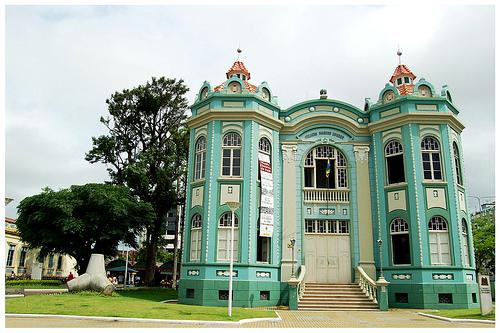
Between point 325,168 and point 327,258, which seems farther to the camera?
point 325,168

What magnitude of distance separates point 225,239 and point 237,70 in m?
10.6

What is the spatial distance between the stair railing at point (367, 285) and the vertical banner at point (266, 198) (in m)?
4.77

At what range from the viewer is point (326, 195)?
22844mm

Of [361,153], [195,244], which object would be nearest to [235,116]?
[195,244]

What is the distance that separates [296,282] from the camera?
62.3ft

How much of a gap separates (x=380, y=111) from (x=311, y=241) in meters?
7.95

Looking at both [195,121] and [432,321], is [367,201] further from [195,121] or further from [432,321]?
[195,121]

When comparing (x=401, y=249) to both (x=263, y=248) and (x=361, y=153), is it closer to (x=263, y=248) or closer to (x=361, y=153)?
(x=361, y=153)

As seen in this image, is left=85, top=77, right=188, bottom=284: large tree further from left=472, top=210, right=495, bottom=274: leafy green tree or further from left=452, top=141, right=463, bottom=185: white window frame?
left=472, top=210, right=495, bottom=274: leafy green tree

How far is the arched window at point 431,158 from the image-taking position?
71.3ft

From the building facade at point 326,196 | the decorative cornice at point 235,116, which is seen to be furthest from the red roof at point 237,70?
the decorative cornice at point 235,116

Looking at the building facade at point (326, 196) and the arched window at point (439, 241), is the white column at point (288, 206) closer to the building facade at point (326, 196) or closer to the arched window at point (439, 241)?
the building facade at point (326, 196)

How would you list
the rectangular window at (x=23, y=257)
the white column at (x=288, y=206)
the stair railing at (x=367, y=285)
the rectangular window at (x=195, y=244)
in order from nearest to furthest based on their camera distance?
1. the stair railing at (x=367, y=285)
2. the rectangular window at (x=195, y=244)
3. the white column at (x=288, y=206)
4. the rectangular window at (x=23, y=257)

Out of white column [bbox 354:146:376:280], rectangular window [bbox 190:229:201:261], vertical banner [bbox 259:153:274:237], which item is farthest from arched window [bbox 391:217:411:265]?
rectangular window [bbox 190:229:201:261]
